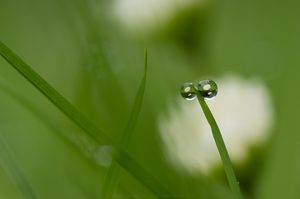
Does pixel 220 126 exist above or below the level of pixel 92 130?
below

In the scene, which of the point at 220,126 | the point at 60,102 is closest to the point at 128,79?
the point at 220,126

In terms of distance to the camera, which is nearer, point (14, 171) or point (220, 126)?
point (14, 171)

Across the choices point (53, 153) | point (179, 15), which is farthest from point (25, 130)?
point (179, 15)

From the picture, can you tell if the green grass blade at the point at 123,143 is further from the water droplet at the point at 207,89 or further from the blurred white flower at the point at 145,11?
the blurred white flower at the point at 145,11

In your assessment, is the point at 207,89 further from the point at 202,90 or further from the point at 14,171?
the point at 14,171

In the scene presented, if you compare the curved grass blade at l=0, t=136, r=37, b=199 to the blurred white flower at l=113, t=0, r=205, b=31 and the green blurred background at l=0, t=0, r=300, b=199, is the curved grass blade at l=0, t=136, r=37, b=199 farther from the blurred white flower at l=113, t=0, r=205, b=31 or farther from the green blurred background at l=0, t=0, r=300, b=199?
the blurred white flower at l=113, t=0, r=205, b=31

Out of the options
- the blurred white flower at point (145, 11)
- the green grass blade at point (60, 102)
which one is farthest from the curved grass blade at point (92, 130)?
the blurred white flower at point (145, 11)
